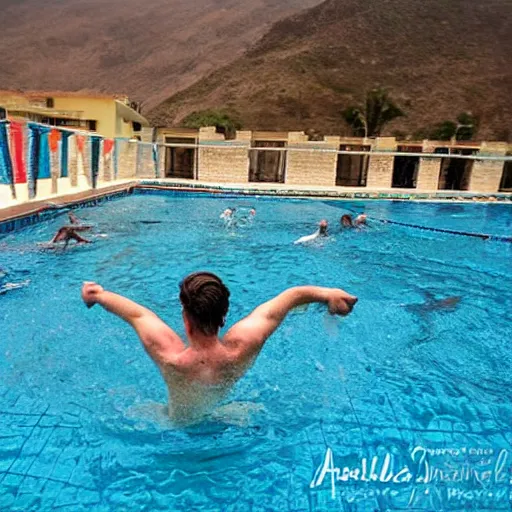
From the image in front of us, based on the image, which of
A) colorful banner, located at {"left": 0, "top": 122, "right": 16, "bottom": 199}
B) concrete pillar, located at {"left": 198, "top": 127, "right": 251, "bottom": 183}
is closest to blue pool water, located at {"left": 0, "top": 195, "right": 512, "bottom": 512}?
colorful banner, located at {"left": 0, "top": 122, "right": 16, "bottom": 199}

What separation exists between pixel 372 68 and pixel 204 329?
65.1 m

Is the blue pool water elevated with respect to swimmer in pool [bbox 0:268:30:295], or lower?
elevated

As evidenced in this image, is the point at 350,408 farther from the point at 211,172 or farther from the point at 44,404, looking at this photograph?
the point at 211,172

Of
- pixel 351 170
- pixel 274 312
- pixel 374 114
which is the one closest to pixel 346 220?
pixel 274 312

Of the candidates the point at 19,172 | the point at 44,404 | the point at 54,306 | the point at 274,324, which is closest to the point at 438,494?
the point at 274,324

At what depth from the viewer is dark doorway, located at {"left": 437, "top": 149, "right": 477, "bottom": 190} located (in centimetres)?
2236

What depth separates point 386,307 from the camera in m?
5.80

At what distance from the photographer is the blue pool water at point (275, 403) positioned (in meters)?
2.53

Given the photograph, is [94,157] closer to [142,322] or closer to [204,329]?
[142,322]

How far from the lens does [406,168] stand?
78.0ft

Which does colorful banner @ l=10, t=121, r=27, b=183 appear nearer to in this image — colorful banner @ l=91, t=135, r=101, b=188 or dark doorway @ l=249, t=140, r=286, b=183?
colorful banner @ l=91, t=135, r=101, b=188

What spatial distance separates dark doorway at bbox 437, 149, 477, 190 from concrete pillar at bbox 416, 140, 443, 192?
5.06 ft

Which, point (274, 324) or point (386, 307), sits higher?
point (274, 324)

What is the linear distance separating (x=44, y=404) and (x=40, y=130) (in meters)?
9.76
